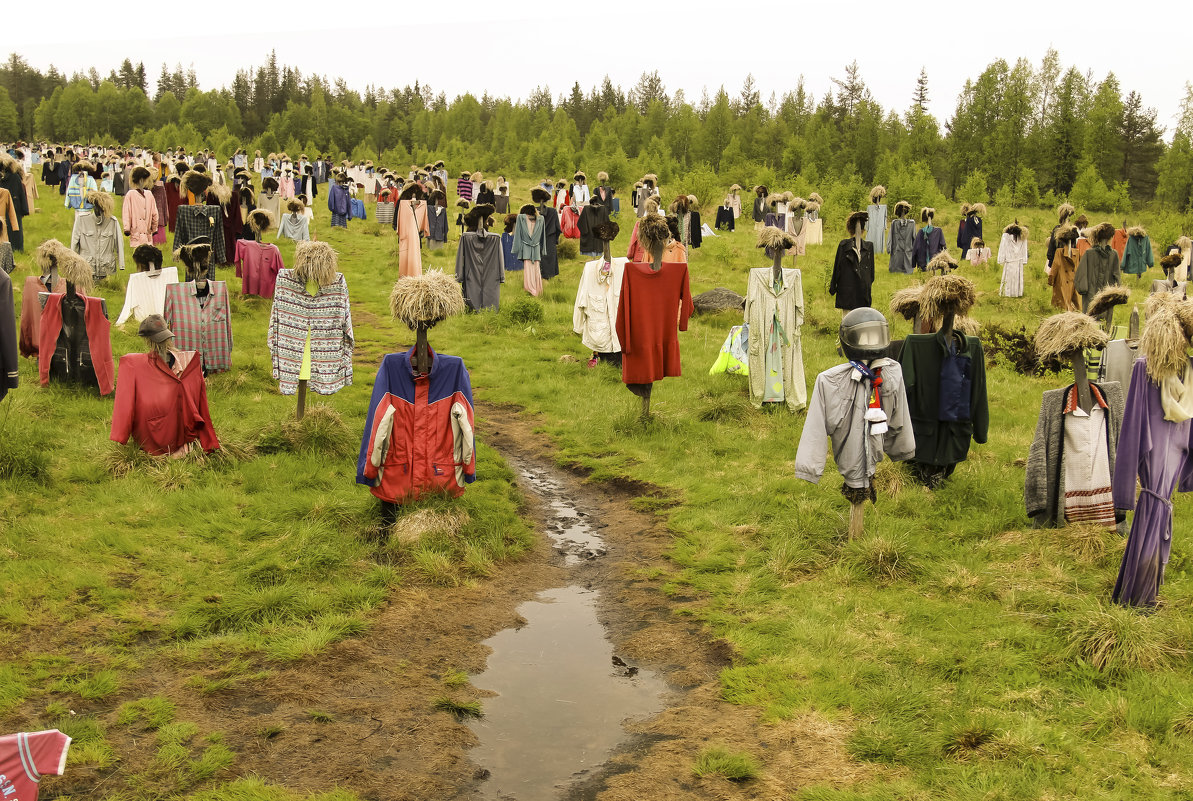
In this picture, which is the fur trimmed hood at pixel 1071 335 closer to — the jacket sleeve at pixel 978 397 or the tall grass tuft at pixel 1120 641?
the jacket sleeve at pixel 978 397

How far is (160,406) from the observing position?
821 cm

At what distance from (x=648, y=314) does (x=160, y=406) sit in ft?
15.6

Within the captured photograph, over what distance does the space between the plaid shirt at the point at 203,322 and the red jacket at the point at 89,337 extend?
2.20ft

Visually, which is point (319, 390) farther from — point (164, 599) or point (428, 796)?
point (428, 796)

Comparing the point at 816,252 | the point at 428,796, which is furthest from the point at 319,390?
the point at 816,252

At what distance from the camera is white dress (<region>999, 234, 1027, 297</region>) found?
19031 mm

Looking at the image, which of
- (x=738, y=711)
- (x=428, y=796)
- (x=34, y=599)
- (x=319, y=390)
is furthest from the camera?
(x=319, y=390)

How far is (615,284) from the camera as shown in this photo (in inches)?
476

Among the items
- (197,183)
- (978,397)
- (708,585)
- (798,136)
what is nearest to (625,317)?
(978,397)

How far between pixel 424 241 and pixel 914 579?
18.3 m

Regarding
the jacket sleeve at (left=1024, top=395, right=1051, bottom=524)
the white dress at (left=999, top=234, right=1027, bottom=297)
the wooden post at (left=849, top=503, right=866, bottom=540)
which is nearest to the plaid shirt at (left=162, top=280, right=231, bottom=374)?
the wooden post at (left=849, top=503, right=866, bottom=540)

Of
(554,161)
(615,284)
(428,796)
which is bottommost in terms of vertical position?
(428,796)

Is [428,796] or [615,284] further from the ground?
[615,284]

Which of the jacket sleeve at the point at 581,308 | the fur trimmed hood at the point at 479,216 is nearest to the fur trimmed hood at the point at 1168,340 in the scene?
the jacket sleeve at the point at 581,308
